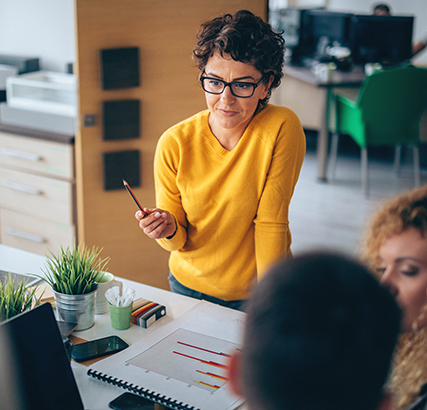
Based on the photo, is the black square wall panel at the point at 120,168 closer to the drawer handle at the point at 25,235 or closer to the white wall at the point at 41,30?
the drawer handle at the point at 25,235

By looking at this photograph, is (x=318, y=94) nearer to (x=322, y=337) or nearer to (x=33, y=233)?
(x=33, y=233)

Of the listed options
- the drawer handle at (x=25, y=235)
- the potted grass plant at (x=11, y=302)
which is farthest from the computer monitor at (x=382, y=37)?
the potted grass plant at (x=11, y=302)

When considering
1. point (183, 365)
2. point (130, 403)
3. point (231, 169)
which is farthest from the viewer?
point (231, 169)

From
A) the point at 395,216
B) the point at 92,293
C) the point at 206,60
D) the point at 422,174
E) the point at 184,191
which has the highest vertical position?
the point at 206,60

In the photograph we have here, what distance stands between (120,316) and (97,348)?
98 mm

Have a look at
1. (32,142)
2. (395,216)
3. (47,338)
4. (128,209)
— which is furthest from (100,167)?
(395,216)

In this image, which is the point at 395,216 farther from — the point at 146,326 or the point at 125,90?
the point at 125,90

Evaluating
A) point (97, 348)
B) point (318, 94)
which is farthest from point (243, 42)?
point (318, 94)

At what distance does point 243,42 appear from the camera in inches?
49.3

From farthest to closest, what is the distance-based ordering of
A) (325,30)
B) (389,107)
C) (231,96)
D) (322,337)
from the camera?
(325,30)
(389,107)
(231,96)
(322,337)

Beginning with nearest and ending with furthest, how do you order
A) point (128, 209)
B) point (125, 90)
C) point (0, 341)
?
point (0, 341), point (125, 90), point (128, 209)

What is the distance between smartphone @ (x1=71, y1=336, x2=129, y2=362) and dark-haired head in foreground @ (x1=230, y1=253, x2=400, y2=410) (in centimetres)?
73

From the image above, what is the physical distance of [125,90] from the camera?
222 cm

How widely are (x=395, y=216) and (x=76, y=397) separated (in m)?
0.65
